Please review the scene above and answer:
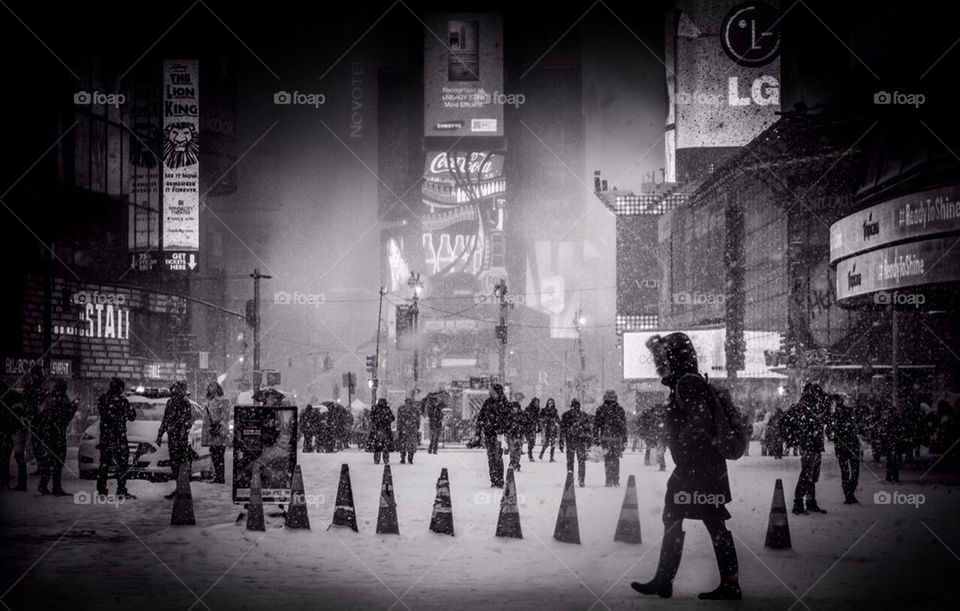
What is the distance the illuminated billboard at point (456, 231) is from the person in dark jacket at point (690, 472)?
347 feet

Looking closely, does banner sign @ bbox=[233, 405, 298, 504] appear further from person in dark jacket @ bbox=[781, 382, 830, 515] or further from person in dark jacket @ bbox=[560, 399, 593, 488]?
person in dark jacket @ bbox=[560, 399, 593, 488]

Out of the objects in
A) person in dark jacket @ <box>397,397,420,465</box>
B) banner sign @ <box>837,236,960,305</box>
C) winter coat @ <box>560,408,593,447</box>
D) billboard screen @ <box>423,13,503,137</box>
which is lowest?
person in dark jacket @ <box>397,397,420,465</box>

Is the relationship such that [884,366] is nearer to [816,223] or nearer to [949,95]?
[816,223]

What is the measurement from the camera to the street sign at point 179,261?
50031mm

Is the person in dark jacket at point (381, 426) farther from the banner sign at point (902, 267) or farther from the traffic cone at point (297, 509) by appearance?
the traffic cone at point (297, 509)

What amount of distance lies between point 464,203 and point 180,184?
6714 cm

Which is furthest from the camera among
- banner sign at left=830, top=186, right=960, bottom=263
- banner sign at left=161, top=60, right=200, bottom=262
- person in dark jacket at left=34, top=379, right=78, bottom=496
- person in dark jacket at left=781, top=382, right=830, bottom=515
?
banner sign at left=161, top=60, right=200, bottom=262

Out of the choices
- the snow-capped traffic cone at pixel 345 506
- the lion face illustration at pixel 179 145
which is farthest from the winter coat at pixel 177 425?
the lion face illustration at pixel 179 145

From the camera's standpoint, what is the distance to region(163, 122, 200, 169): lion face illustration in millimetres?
50562

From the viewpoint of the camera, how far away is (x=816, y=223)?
4584 cm

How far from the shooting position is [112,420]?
15.9 m

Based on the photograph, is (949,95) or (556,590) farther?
(949,95)

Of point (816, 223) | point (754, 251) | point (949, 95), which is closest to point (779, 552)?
point (949, 95)

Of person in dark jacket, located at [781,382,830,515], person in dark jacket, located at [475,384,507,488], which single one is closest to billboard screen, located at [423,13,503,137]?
person in dark jacket, located at [475,384,507,488]
